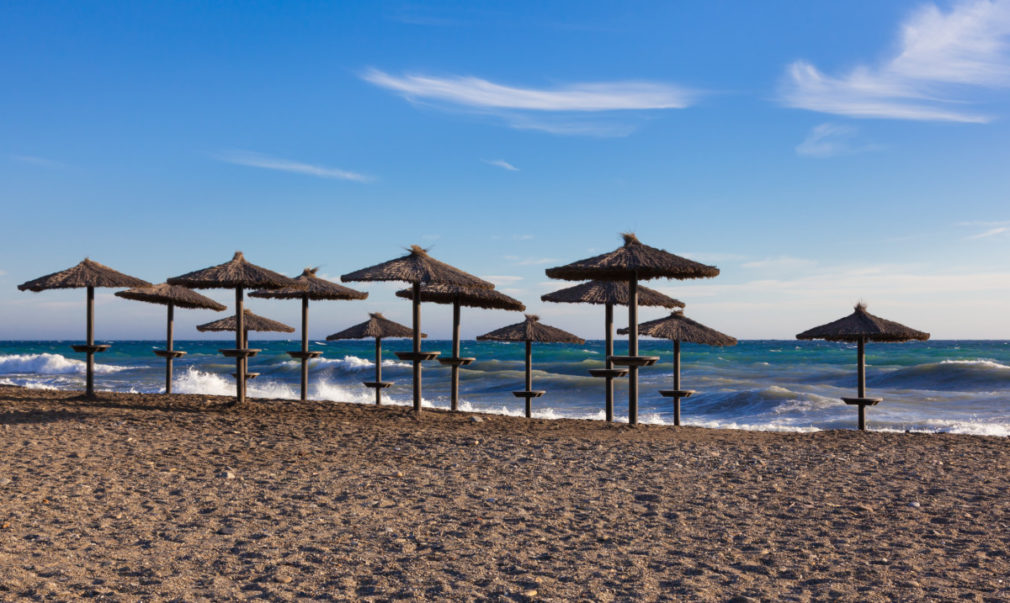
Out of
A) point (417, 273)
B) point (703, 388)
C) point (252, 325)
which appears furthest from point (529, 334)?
point (703, 388)

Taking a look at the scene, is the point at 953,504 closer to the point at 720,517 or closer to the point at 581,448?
the point at 720,517

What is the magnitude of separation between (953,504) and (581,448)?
12.5ft

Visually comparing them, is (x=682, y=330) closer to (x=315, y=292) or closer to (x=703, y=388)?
(x=315, y=292)

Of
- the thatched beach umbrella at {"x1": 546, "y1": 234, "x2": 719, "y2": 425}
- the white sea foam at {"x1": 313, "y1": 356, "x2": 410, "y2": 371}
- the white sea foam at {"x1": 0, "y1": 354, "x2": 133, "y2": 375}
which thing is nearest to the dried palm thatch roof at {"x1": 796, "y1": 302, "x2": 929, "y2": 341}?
the thatched beach umbrella at {"x1": 546, "y1": 234, "x2": 719, "y2": 425}

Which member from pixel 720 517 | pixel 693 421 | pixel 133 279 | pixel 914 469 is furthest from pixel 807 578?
pixel 693 421

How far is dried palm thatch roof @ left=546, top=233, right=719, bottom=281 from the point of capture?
10607mm

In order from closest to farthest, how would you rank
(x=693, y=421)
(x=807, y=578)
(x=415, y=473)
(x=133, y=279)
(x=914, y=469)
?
(x=807, y=578)
(x=415, y=473)
(x=914, y=469)
(x=133, y=279)
(x=693, y=421)

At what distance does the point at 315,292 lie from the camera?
15500mm

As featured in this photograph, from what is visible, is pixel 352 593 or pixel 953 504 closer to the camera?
pixel 352 593

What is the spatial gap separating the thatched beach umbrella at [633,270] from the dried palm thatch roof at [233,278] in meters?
4.48

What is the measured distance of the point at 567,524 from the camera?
5684mm

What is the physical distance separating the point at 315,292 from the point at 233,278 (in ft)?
11.2

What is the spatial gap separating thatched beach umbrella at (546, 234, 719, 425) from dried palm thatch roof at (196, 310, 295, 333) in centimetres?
891

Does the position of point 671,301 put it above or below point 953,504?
above
